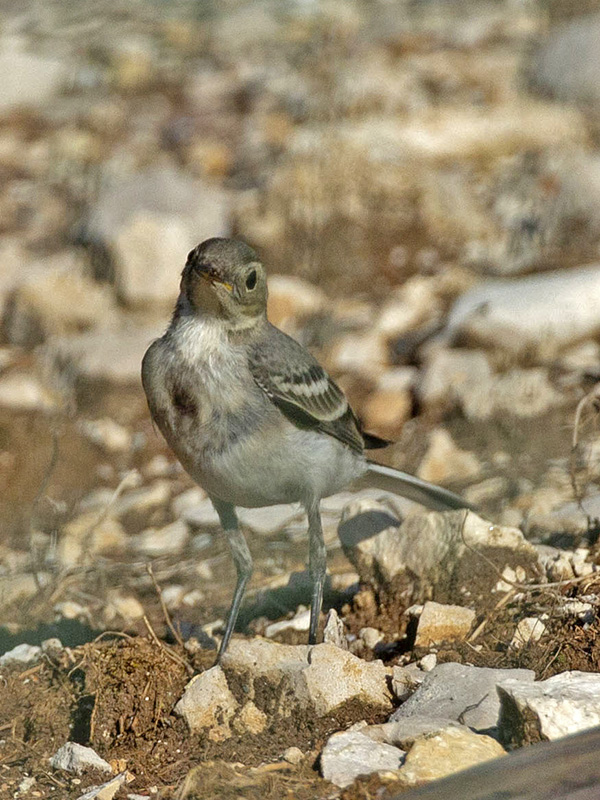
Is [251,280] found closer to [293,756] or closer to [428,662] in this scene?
[428,662]

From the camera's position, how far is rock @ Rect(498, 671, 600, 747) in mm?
3803

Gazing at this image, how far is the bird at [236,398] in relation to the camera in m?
5.12

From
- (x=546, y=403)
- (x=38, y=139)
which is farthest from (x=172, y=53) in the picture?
(x=546, y=403)

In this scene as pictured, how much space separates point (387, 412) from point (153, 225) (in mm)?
2963

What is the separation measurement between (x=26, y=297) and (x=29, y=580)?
171 inches

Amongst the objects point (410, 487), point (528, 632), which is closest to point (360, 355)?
point (410, 487)

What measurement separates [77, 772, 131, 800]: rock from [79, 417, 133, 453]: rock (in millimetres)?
4640

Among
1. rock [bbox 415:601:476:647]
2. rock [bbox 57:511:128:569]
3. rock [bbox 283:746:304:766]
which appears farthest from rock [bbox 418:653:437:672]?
rock [bbox 57:511:128:569]

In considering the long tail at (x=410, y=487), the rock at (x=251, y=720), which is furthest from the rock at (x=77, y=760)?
the long tail at (x=410, y=487)

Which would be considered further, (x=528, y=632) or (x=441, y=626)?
(x=441, y=626)

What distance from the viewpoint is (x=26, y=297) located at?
34.1 feet

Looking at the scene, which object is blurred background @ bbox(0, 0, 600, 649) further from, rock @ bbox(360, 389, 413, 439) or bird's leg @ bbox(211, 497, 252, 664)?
bird's leg @ bbox(211, 497, 252, 664)

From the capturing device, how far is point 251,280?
5.33m

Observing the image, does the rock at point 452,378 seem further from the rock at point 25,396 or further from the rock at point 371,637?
the rock at point 371,637
